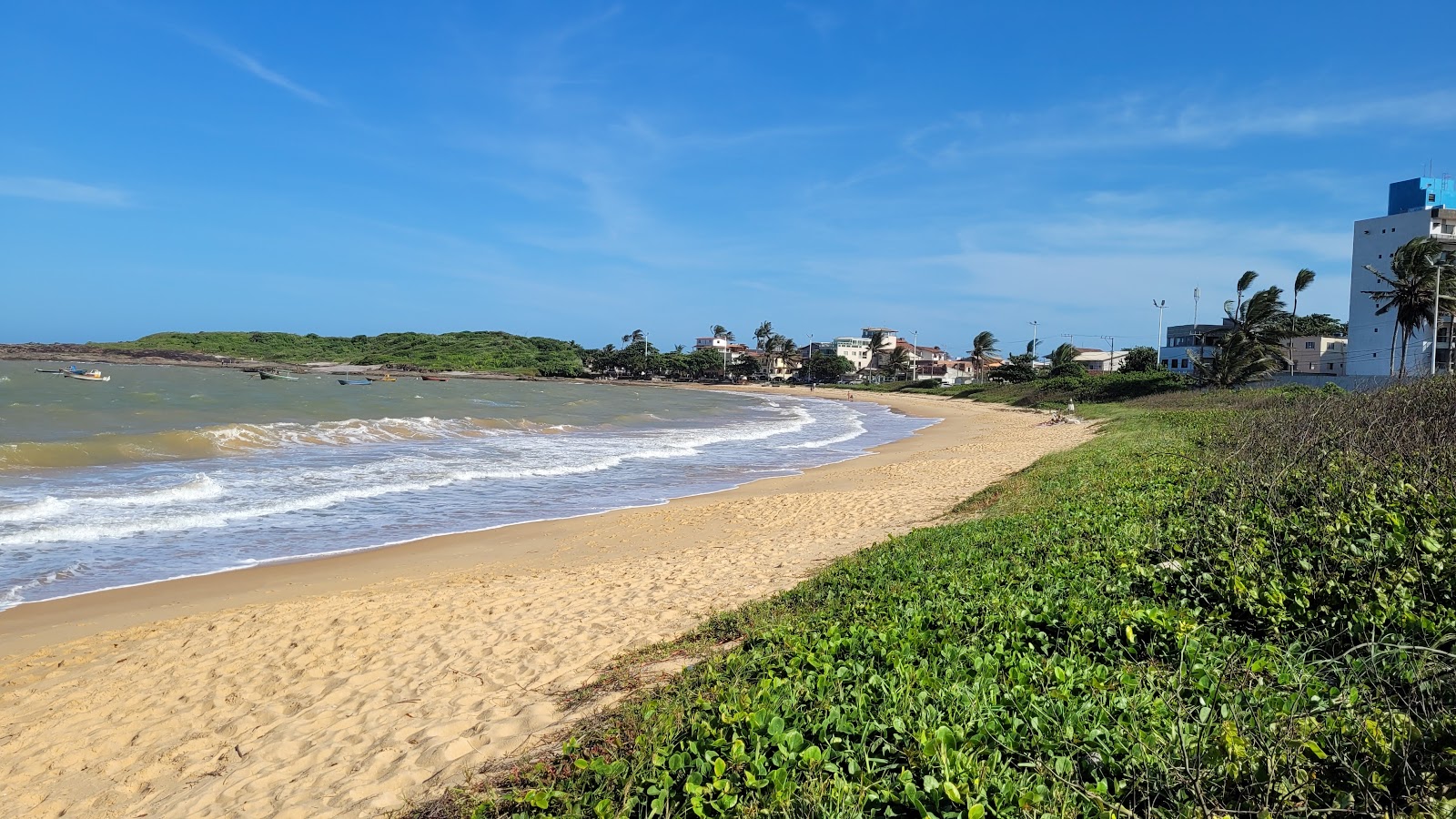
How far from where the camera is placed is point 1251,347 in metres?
40.5

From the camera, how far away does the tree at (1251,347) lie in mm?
40531

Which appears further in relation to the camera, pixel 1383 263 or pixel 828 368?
pixel 828 368

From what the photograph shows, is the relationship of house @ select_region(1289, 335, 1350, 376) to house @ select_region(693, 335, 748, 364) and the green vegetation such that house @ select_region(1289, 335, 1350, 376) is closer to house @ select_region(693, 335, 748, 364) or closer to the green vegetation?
the green vegetation

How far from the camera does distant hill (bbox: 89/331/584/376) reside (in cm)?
12619

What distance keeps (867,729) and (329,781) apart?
3.10 m

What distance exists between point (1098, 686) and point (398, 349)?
489 feet

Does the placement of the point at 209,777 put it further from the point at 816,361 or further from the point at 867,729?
the point at 816,361

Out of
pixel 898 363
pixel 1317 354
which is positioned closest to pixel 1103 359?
pixel 898 363

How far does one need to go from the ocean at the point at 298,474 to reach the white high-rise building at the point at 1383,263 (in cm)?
2630

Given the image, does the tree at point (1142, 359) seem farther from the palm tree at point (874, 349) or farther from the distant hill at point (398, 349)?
the distant hill at point (398, 349)

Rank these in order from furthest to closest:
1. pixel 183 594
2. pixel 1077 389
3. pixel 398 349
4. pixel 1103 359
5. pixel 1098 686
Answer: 1. pixel 398 349
2. pixel 1103 359
3. pixel 1077 389
4. pixel 183 594
5. pixel 1098 686

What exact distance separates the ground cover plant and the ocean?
841 centimetres

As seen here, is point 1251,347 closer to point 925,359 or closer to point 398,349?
point 925,359

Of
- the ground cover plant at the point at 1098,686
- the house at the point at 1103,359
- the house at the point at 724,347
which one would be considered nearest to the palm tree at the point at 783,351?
the house at the point at 724,347
